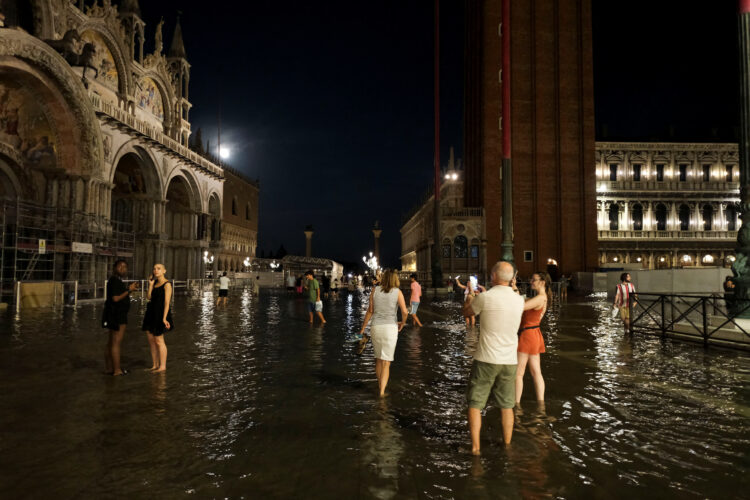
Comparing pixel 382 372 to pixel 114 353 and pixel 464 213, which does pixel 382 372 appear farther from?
pixel 464 213

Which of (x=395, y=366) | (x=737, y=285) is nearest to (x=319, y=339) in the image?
(x=395, y=366)

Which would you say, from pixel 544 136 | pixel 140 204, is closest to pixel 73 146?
pixel 140 204

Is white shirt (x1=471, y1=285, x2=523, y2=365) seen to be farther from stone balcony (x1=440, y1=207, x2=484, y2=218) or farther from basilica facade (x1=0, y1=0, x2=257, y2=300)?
stone balcony (x1=440, y1=207, x2=484, y2=218)

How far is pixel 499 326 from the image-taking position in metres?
4.49

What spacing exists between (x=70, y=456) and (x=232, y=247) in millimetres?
62067

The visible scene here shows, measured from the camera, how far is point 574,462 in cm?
422

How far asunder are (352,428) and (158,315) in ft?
12.9

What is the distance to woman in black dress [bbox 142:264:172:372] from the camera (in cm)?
758

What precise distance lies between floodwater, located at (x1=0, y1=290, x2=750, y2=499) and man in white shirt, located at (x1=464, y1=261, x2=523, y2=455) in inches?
15.3

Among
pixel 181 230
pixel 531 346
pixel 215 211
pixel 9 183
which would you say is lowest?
Answer: pixel 531 346

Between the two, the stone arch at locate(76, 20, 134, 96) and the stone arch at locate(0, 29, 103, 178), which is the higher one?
the stone arch at locate(76, 20, 134, 96)

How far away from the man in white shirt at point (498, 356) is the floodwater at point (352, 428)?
388mm

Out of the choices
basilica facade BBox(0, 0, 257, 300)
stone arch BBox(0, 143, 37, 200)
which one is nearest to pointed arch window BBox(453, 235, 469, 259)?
basilica facade BBox(0, 0, 257, 300)

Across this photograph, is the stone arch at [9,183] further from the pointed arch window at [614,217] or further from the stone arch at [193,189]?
the pointed arch window at [614,217]
